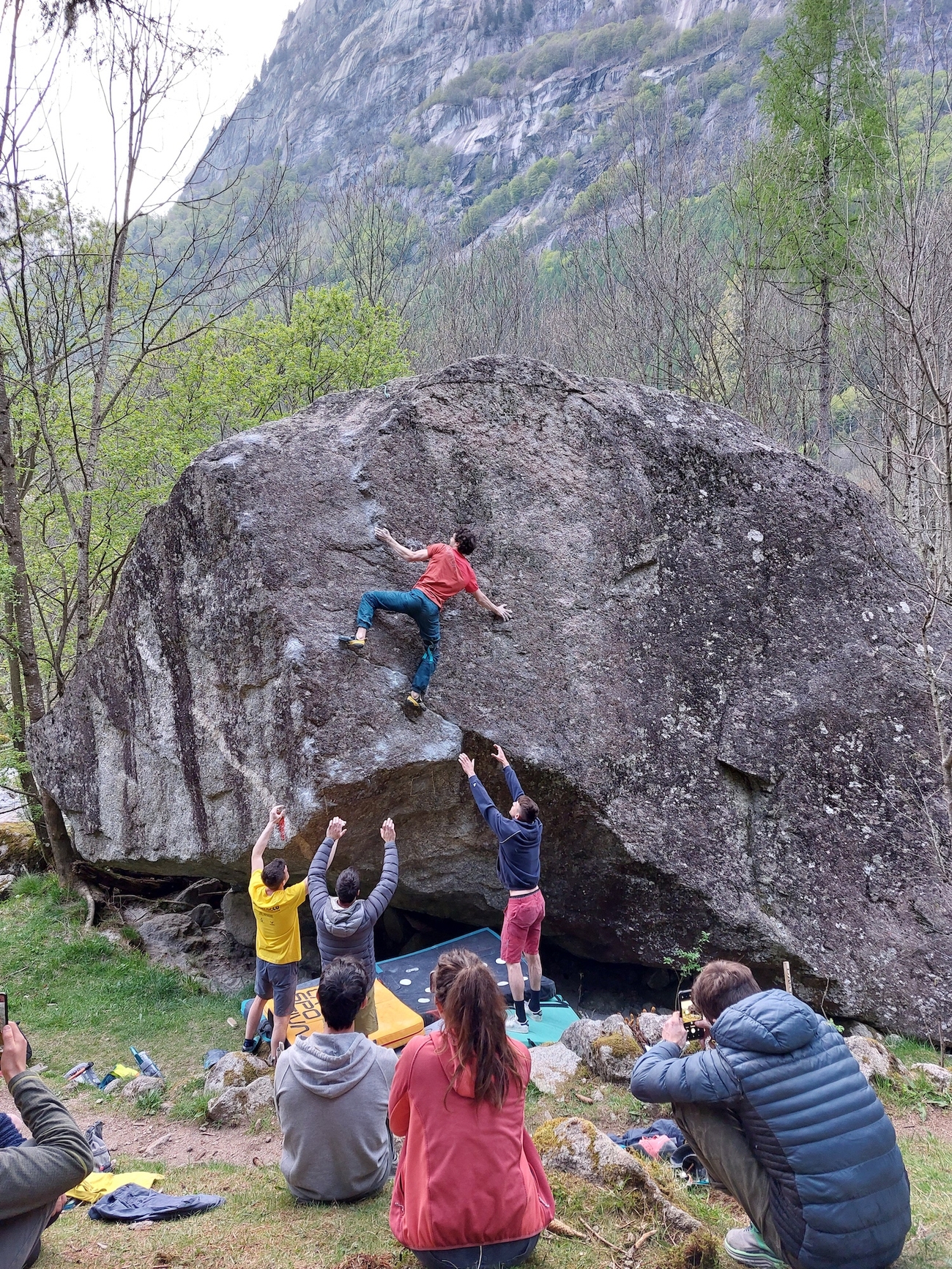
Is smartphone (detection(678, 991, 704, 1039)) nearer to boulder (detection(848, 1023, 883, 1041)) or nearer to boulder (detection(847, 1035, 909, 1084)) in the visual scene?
boulder (detection(847, 1035, 909, 1084))

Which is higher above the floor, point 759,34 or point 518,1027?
point 759,34

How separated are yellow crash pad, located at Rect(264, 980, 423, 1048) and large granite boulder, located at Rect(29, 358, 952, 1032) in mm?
1210

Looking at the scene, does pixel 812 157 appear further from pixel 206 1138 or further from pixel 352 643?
pixel 206 1138

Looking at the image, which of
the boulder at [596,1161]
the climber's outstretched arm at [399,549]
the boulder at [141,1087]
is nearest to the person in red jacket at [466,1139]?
the boulder at [596,1161]

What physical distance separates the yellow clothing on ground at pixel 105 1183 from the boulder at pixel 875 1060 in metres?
4.66

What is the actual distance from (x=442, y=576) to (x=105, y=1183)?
15.7ft

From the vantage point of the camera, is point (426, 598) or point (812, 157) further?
point (812, 157)

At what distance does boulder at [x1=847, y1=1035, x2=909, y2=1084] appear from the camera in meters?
6.02

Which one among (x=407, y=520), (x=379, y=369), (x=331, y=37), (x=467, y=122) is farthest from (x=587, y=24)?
(x=407, y=520)

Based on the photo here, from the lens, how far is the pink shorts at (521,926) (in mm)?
6664

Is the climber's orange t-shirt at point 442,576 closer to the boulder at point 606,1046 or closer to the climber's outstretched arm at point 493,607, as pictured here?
the climber's outstretched arm at point 493,607

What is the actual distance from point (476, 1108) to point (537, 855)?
3500 millimetres

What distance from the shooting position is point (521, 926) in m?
6.71

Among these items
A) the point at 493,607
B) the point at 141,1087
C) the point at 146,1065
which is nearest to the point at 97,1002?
the point at 146,1065
